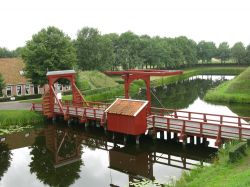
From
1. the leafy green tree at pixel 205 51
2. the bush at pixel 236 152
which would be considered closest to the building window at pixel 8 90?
the bush at pixel 236 152

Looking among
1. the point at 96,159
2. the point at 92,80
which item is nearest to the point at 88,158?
the point at 96,159

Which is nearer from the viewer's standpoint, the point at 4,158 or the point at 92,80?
the point at 4,158

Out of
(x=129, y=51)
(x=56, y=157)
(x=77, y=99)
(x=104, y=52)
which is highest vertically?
(x=129, y=51)

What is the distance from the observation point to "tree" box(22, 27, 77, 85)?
4853 centimetres

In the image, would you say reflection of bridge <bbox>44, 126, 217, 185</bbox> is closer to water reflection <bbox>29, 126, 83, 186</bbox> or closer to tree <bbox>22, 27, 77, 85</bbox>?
water reflection <bbox>29, 126, 83, 186</bbox>

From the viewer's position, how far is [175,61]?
4769 inches

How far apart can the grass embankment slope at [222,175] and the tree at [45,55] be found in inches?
1258

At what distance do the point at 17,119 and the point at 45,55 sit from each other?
12.1m

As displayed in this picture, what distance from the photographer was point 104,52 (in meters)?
81.6

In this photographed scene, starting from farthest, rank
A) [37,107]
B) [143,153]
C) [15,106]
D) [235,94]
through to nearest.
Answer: [235,94] → [15,106] → [37,107] → [143,153]

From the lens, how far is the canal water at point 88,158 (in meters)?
23.6

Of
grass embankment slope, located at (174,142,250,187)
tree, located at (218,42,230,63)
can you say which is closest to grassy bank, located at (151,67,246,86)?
tree, located at (218,42,230,63)

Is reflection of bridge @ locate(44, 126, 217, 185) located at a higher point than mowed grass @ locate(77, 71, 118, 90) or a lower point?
lower

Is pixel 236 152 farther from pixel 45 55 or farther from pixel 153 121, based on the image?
pixel 45 55
